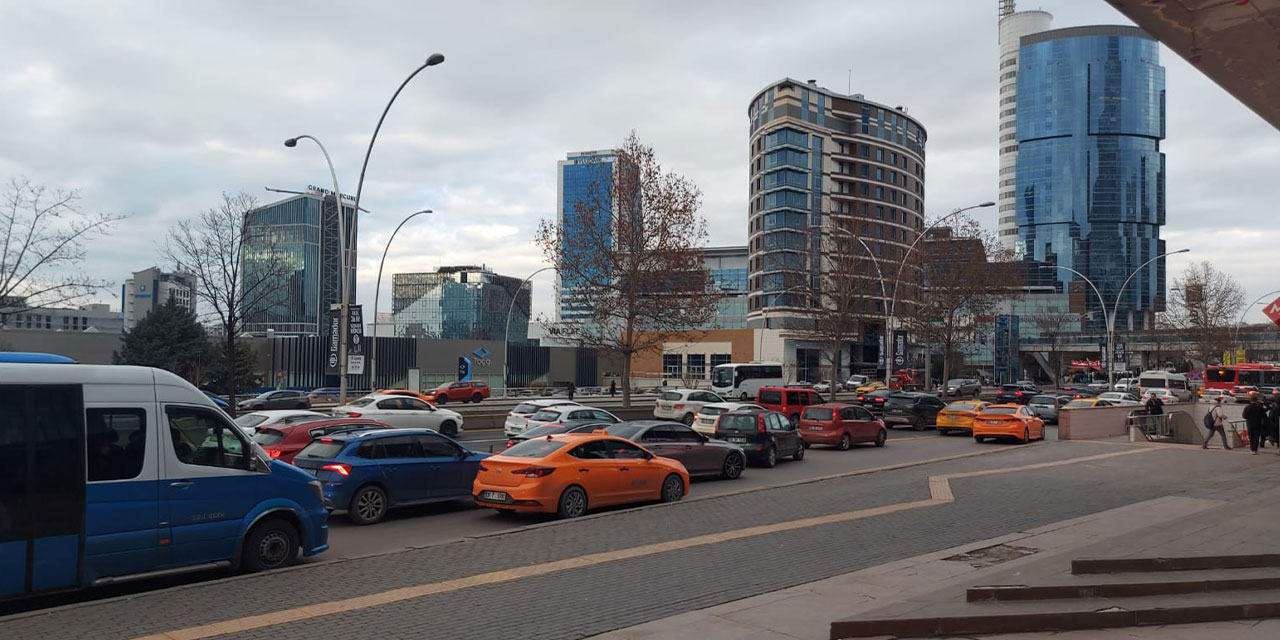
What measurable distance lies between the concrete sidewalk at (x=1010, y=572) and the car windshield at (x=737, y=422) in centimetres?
898

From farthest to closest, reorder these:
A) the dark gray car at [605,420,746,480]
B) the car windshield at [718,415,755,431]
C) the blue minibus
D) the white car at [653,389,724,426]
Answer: the white car at [653,389,724,426] → the car windshield at [718,415,755,431] → the dark gray car at [605,420,746,480] → the blue minibus

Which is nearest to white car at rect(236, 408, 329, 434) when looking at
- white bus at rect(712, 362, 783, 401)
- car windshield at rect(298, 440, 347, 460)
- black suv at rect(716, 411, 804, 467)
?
car windshield at rect(298, 440, 347, 460)

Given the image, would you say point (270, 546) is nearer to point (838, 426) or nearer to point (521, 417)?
point (521, 417)

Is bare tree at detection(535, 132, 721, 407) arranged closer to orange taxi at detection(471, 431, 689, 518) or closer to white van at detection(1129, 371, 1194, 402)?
orange taxi at detection(471, 431, 689, 518)

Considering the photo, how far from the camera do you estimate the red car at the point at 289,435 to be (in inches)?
693

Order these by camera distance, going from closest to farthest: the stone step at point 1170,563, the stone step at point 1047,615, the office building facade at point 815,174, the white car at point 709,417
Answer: the stone step at point 1047,615
the stone step at point 1170,563
the white car at point 709,417
the office building facade at point 815,174

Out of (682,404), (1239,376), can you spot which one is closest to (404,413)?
(682,404)

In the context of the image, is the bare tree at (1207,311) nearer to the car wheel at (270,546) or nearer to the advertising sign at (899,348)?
the advertising sign at (899,348)

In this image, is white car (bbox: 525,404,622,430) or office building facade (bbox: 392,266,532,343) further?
office building facade (bbox: 392,266,532,343)

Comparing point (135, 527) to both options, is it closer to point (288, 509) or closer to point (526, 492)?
point (288, 509)

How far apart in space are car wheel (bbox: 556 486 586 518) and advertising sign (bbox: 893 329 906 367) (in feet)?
119

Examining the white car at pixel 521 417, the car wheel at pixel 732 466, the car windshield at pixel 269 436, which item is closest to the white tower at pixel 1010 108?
the white car at pixel 521 417

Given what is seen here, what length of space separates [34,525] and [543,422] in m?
16.7

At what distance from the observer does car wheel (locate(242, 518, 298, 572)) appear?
31.8 feet
